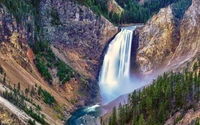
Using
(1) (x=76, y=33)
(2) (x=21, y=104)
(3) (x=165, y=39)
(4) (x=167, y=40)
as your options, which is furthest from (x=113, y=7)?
(2) (x=21, y=104)

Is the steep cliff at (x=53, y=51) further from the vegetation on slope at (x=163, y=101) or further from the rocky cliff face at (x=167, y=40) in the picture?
the vegetation on slope at (x=163, y=101)

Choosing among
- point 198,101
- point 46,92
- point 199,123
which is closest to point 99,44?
point 46,92

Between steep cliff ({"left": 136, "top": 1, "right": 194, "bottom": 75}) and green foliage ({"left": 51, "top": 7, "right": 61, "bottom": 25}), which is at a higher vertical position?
green foliage ({"left": 51, "top": 7, "right": 61, "bottom": 25})

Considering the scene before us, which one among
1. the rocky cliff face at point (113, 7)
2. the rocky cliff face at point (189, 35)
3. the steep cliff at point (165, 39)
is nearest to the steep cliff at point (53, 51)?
the steep cliff at point (165, 39)

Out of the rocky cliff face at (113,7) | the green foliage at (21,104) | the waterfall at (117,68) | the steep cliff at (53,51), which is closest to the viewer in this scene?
the green foliage at (21,104)

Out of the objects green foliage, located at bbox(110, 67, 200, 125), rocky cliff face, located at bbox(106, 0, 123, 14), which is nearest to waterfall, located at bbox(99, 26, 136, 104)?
rocky cliff face, located at bbox(106, 0, 123, 14)

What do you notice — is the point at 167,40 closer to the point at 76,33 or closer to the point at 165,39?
the point at 165,39

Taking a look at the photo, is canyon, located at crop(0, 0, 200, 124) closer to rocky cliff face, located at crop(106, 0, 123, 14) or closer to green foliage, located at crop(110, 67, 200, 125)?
green foliage, located at crop(110, 67, 200, 125)
